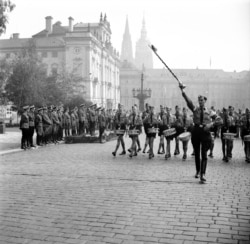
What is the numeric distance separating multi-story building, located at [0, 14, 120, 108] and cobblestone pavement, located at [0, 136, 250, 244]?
4354 cm

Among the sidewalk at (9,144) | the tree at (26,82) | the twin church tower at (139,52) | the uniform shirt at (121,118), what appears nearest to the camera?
the uniform shirt at (121,118)

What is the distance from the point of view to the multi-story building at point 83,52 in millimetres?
61031

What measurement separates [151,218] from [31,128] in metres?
12.2

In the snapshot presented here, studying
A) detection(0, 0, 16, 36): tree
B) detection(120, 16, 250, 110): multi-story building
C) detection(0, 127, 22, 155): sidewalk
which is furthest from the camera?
detection(120, 16, 250, 110): multi-story building

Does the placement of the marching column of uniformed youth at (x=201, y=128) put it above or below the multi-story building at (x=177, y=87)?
below

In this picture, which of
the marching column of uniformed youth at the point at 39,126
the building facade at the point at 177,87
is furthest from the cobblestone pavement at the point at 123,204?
the building facade at the point at 177,87

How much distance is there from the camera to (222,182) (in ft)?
27.7

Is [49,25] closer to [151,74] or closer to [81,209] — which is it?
[151,74]

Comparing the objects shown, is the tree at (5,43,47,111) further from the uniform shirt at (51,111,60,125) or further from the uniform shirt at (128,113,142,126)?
the uniform shirt at (128,113,142,126)

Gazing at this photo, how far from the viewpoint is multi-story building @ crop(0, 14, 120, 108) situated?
61031 mm

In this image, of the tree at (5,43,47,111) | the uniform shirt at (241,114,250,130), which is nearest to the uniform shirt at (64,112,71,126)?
the uniform shirt at (241,114,250,130)

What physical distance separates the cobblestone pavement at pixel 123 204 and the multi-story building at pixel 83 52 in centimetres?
4354

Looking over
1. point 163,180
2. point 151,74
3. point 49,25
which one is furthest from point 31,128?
point 151,74

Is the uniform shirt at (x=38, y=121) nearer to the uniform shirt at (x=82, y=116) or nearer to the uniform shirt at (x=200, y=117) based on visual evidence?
the uniform shirt at (x=82, y=116)
